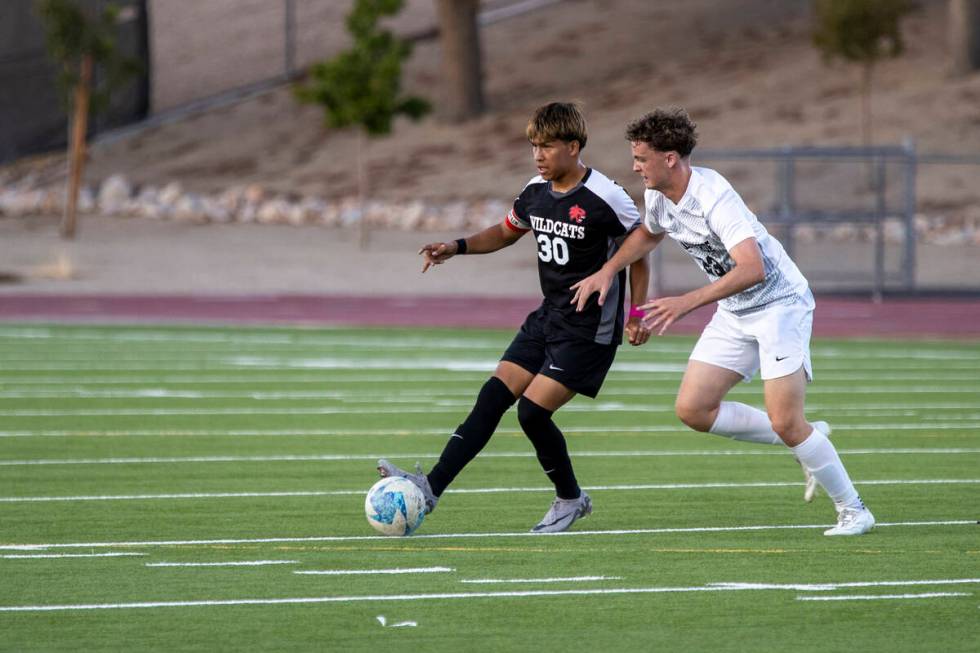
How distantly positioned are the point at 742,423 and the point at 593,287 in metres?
1.13

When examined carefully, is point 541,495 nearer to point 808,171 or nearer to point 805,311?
point 805,311

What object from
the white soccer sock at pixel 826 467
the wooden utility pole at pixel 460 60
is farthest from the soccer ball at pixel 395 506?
the wooden utility pole at pixel 460 60

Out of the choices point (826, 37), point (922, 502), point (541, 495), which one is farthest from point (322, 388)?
point (826, 37)

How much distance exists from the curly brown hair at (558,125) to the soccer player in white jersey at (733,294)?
0.23m

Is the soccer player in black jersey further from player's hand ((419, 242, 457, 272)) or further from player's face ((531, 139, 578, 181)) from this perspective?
player's hand ((419, 242, 457, 272))

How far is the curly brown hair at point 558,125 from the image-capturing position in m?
8.06

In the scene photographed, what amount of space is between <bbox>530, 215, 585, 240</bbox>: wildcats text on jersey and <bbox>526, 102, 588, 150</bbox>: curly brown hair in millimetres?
368

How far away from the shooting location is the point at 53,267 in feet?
106

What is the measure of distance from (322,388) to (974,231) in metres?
21.7

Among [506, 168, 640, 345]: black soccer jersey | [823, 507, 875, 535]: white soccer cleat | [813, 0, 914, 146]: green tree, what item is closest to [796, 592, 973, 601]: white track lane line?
[823, 507, 875, 535]: white soccer cleat

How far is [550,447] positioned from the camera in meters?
8.41

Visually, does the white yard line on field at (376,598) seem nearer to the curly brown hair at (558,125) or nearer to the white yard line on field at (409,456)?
the curly brown hair at (558,125)

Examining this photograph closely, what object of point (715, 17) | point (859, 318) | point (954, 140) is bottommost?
point (859, 318)

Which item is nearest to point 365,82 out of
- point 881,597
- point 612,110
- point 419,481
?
point 612,110
